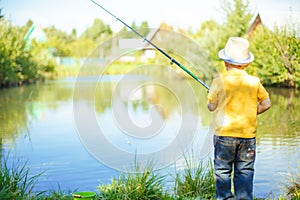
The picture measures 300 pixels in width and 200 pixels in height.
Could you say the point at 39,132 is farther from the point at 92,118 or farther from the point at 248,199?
the point at 248,199

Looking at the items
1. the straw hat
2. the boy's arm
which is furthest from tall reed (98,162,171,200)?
the straw hat

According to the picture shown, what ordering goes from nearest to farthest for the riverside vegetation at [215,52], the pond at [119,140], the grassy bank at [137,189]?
1. the grassy bank at [137,189]
2. the pond at [119,140]
3. the riverside vegetation at [215,52]

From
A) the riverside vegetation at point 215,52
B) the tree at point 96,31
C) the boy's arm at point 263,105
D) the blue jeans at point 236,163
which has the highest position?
the tree at point 96,31

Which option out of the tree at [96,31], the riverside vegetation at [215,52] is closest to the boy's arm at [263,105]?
the riverside vegetation at [215,52]

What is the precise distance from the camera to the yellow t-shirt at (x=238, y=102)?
10.8 ft

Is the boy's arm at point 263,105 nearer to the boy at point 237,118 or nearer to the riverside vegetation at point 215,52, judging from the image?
the boy at point 237,118

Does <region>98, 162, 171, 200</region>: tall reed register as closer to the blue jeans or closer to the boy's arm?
the blue jeans

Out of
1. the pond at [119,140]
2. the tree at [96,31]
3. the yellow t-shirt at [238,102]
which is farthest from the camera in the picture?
the tree at [96,31]

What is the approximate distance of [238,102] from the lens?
3.30 metres

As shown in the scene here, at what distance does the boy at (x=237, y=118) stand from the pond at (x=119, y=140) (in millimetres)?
1085

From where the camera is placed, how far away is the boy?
3291 mm

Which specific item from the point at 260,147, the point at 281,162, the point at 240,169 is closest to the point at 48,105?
the point at 260,147

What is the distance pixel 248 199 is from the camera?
11.0 ft

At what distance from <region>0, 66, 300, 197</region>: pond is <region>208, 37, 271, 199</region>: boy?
3.56 ft
